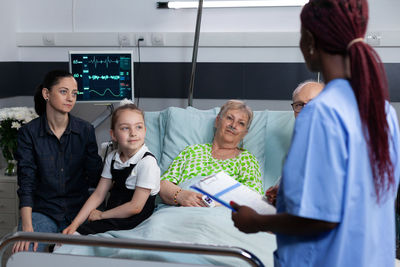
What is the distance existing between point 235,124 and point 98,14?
1966 mm

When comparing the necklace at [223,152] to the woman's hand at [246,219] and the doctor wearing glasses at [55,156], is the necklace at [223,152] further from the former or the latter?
the woman's hand at [246,219]

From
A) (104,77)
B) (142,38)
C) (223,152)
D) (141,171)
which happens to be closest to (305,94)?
(223,152)

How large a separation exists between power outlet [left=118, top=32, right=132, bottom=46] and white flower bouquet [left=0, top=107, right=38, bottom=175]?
1.03 meters

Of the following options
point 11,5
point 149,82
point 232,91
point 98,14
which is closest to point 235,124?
point 232,91

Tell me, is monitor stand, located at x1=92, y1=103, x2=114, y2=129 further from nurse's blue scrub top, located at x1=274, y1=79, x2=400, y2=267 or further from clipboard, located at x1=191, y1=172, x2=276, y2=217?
nurse's blue scrub top, located at x1=274, y1=79, x2=400, y2=267

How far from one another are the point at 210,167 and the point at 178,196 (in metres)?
0.29

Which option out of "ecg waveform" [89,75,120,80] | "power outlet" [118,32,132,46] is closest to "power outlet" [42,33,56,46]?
"power outlet" [118,32,132,46]

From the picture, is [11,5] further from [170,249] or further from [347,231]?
[347,231]

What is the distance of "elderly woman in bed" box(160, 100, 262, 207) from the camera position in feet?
8.09

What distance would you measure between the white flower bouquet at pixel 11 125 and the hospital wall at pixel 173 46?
0.73 m

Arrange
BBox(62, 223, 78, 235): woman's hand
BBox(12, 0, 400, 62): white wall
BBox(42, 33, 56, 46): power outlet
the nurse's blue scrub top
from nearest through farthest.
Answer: the nurse's blue scrub top
BBox(62, 223, 78, 235): woman's hand
BBox(12, 0, 400, 62): white wall
BBox(42, 33, 56, 46): power outlet

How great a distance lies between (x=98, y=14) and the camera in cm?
385

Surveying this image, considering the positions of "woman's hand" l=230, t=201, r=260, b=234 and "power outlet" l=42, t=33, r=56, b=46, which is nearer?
"woman's hand" l=230, t=201, r=260, b=234

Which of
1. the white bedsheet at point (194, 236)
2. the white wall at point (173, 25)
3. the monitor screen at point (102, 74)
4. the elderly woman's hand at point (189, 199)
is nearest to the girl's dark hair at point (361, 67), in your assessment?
the white bedsheet at point (194, 236)
